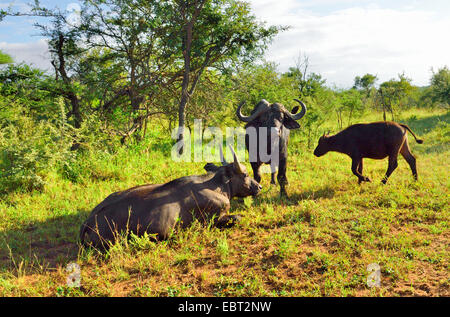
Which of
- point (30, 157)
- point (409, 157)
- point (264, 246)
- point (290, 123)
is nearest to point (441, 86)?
point (409, 157)

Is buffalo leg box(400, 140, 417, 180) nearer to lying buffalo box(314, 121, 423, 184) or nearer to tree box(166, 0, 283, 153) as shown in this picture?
lying buffalo box(314, 121, 423, 184)

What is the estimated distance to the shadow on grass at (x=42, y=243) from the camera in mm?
4098

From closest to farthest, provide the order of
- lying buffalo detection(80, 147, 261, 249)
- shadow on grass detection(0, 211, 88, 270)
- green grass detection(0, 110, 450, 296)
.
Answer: green grass detection(0, 110, 450, 296)
shadow on grass detection(0, 211, 88, 270)
lying buffalo detection(80, 147, 261, 249)

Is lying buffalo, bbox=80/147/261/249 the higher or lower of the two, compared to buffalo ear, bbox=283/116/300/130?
lower

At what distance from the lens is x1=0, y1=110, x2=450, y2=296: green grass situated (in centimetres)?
336

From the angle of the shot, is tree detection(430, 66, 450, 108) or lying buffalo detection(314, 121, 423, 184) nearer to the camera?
lying buffalo detection(314, 121, 423, 184)

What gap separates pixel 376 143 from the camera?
22.4 ft

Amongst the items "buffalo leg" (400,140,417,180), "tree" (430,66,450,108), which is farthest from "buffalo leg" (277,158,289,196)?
"tree" (430,66,450,108)

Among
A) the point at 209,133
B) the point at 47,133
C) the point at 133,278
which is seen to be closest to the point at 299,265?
the point at 133,278

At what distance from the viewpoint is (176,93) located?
11.0 metres

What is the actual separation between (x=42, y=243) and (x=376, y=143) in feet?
23.9

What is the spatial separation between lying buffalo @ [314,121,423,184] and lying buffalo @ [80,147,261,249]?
9.90 ft

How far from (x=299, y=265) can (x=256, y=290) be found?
2.66 ft
